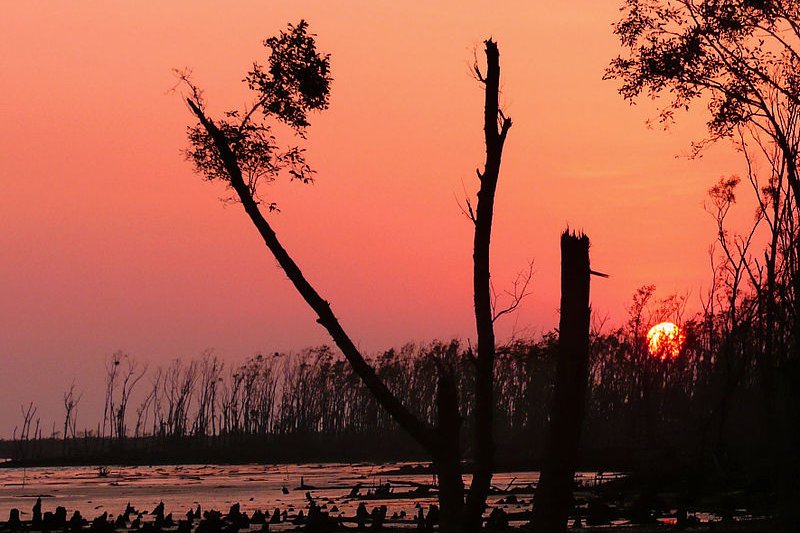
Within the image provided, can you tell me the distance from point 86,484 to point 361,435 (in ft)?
193

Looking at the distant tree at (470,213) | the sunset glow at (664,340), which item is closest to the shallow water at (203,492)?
the distant tree at (470,213)

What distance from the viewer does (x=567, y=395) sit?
13992mm

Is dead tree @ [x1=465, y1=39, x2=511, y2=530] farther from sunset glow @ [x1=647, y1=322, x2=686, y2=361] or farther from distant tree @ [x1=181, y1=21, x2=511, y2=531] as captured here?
sunset glow @ [x1=647, y1=322, x2=686, y2=361]

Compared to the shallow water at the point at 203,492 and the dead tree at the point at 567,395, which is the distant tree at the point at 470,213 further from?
the shallow water at the point at 203,492

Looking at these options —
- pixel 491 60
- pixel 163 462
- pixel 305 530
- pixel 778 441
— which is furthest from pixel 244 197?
pixel 163 462

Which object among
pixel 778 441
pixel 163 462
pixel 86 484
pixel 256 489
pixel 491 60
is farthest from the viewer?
pixel 163 462

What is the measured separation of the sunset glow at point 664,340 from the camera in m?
96.9

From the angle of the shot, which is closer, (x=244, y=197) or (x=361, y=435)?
(x=244, y=197)

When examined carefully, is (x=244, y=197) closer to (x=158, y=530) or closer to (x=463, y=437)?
(x=158, y=530)

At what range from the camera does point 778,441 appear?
1052 centimetres

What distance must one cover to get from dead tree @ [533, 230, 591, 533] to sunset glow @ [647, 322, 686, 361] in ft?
278

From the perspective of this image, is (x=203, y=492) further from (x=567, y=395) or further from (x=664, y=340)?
(x=567, y=395)

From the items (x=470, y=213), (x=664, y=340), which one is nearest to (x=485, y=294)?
(x=470, y=213)

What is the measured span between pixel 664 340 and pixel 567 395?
280ft
